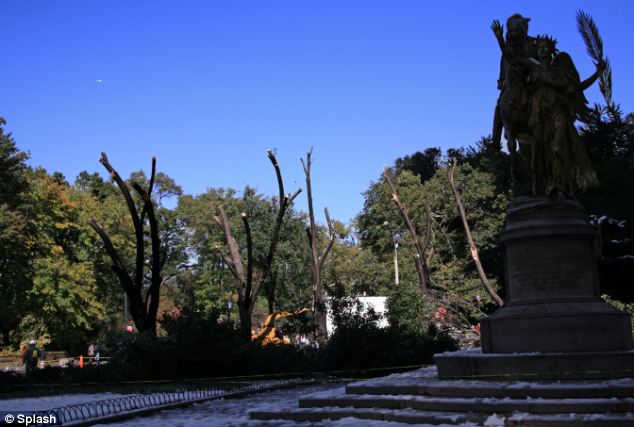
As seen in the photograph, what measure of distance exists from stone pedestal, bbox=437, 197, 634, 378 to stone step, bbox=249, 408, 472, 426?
65.2 inches

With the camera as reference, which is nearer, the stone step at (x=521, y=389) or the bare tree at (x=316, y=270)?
the stone step at (x=521, y=389)

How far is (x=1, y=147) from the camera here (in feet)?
107

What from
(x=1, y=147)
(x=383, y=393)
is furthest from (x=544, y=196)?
(x=1, y=147)

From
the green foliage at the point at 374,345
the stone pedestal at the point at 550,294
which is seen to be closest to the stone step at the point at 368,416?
the stone pedestal at the point at 550,294

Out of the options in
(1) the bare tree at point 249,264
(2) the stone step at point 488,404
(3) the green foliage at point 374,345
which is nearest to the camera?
(2) the stone step at point 488,404

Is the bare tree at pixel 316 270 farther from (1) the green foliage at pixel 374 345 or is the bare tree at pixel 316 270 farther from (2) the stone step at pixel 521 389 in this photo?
(2) the stone step at pixel 521 389

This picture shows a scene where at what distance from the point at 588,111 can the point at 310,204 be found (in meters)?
18.1

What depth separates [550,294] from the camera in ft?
33.5

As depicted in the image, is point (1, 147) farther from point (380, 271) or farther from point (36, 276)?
point (380, 271)

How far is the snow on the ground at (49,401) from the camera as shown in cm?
1244

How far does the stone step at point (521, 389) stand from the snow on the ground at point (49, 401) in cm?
698

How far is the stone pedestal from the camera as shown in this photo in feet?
31.6

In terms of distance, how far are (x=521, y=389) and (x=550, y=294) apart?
252cm

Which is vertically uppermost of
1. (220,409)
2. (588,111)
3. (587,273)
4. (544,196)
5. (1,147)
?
(1,147)
